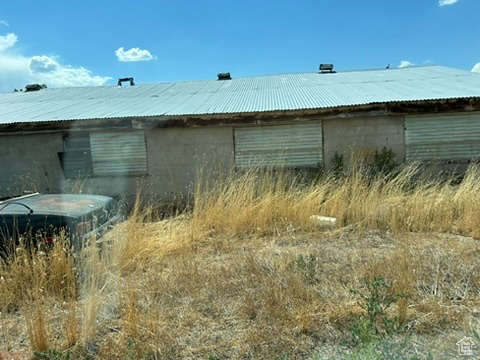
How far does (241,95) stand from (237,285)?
8.63m

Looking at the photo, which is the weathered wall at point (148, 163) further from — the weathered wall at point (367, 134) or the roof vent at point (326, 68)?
the roof vent at point (326, 68)

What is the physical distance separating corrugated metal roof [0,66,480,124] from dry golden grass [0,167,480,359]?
397 centimetres

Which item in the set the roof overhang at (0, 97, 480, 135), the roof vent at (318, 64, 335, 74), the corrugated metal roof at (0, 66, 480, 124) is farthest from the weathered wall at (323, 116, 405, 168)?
the roof vent at (318, 64, 335, 74)

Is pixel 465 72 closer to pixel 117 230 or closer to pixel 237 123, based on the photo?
pixel 237 123

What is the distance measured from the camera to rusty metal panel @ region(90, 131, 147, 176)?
371 inches

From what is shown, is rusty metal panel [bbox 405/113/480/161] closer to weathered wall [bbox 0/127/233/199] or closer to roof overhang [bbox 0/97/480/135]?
roof overhang [bbox 0/97/480/135]

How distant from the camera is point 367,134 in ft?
29.3

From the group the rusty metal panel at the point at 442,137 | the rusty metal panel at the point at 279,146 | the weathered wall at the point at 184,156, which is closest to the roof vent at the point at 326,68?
the rusty metal panel at the point at 442,137

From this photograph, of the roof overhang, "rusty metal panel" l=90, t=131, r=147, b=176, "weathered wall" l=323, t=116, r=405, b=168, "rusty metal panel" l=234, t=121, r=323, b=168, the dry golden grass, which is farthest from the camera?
"rusty metal panel" l=90, t=131, r=147, b=176

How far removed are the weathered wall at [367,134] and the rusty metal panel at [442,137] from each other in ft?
0.79

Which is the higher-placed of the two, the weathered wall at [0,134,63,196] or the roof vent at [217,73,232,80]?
the roof vent at [217,73,232,80]

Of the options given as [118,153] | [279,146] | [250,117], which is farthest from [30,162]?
[279,146]

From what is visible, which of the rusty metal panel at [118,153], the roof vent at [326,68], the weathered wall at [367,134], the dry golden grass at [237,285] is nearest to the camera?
the dry golden grass at [237,285]

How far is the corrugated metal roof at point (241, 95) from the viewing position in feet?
30.2
